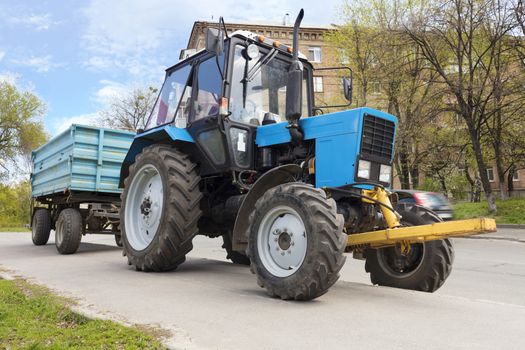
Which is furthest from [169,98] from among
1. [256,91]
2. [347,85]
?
[347,85]

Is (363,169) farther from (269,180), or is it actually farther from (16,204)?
(16,204)

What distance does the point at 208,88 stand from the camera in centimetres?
647

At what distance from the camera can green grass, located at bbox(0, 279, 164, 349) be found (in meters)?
3.23

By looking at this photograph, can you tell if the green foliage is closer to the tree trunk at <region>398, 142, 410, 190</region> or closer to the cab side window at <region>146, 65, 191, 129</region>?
the tree trunk at <region>398, 142, 410, 190</region>

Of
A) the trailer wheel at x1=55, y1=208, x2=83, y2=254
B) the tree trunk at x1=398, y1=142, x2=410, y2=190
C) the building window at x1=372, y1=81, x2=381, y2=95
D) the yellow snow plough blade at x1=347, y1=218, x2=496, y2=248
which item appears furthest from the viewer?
the tree trunk at x1=398, y1=142, x2=410, y2=190

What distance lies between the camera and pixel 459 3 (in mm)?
20781

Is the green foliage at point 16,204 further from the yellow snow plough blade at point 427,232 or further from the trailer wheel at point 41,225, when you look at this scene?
the yellow snow plough blade at point 427,232

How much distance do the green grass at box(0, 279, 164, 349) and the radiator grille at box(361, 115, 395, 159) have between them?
297 cm

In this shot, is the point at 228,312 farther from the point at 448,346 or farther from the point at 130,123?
the point at 130,123

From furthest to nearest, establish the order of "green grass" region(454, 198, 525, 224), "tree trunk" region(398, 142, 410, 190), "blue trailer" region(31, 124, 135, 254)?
"tree trunk" region(398, 142, 410, 190) → "green grass" region(454, 198, 525, 224) → "blue trailer" region(31, 124, 135, 254)

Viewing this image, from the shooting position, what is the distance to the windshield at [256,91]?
6.18m

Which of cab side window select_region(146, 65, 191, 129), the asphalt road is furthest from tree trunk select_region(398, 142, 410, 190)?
the asphalt road

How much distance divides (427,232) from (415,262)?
3.75 ft

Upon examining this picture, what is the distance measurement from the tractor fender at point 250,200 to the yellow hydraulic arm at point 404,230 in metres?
0.89
